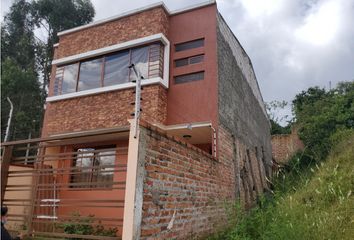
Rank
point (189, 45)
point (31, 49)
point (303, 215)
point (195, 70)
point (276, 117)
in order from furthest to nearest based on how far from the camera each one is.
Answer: point (276, 117) < point (31, 49) < point (189, 45) < point (195, 70) < point (303, 215)

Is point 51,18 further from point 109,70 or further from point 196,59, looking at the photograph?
point 196,59

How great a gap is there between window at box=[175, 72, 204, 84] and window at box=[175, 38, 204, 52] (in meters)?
0.83

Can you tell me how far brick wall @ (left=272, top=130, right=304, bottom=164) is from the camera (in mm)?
17781

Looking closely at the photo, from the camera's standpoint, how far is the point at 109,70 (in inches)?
343

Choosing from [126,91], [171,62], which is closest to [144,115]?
[126,91]

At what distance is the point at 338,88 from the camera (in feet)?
64.9

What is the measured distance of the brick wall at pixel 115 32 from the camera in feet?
27.3

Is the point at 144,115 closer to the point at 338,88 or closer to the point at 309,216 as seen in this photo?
the point at 309,216

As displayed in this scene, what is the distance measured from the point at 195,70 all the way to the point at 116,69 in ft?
7.88

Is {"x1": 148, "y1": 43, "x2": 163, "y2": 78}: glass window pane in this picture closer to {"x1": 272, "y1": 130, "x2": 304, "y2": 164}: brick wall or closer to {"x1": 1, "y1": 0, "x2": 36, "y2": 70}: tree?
{"x1": 272, "y1": 130, "x2": 304, "y2": 164}: brick wall

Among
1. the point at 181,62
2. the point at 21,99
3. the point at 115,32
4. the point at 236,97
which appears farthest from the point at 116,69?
the point at 21,99

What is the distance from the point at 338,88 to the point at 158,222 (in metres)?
20.1

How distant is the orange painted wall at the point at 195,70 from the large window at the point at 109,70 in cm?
58

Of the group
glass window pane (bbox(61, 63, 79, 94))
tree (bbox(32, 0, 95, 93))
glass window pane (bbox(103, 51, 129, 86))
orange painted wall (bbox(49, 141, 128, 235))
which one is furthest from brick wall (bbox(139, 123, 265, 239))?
tree (bbox(32, 0, 95, 93))
